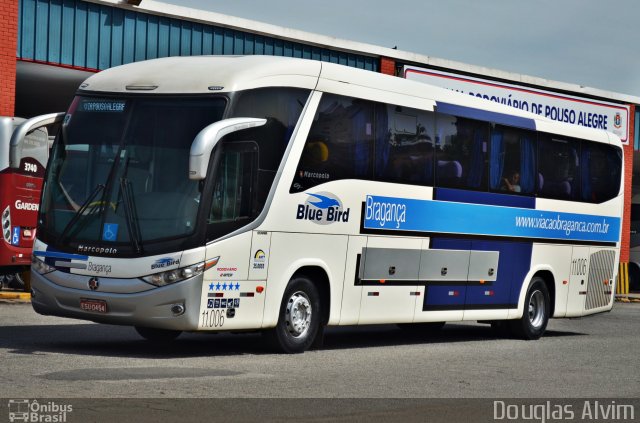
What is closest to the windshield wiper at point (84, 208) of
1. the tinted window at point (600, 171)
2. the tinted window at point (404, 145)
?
the tinted window at point (404, 145)

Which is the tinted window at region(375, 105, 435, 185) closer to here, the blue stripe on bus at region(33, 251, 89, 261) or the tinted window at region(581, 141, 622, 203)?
the blue stripe on bus at region(33, 251, 89, 261)

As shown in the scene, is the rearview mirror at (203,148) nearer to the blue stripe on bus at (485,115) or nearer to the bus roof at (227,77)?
the bus roof at (227,77)

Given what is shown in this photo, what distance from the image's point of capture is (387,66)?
31891 mm

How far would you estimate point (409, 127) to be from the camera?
16156 millimetres

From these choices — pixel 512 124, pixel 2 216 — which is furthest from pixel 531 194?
pixel 2 216

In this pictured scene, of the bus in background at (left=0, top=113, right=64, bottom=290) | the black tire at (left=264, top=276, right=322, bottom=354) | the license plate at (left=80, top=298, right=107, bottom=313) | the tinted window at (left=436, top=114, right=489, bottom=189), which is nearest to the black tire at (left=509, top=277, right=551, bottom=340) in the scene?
the tinted window at (left=436, top=114, right=489, bottom=189)

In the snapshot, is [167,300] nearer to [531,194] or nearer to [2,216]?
[531,194]

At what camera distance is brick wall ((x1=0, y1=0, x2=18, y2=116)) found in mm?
24203

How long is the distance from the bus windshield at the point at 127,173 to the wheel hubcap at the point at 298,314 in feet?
6.51

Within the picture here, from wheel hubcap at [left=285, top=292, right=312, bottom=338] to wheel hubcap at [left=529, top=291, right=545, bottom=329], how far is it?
601 centimetres

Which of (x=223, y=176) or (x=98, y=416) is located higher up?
(x=223, y=176)

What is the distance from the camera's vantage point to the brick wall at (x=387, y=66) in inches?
1248

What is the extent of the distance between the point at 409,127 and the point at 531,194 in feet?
11.9

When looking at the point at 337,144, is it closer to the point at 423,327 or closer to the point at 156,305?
the point at 156,305
